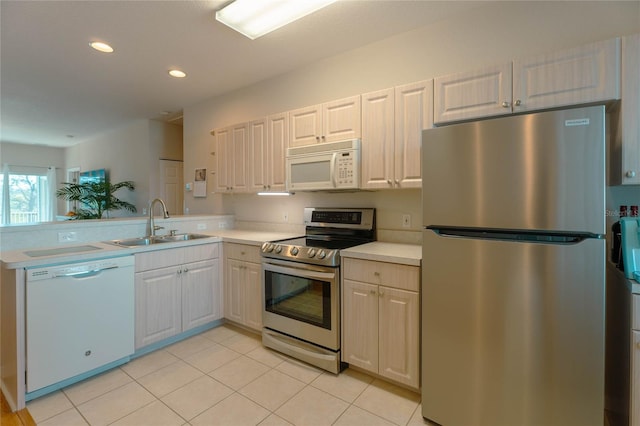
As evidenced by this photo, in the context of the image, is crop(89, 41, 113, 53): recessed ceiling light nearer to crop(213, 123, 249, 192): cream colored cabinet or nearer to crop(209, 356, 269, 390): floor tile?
crop(213, 123, 249, 192): cream colored cabinet

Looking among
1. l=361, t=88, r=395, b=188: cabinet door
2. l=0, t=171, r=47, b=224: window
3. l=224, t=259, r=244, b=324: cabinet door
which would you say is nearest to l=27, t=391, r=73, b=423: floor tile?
l=224, t=259, r=244, b=324: cabinet door

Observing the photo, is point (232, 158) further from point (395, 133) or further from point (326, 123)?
point (395, 133)

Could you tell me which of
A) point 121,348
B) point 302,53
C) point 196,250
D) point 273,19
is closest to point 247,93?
point 302,53

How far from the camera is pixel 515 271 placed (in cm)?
147

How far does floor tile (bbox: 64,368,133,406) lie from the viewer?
1.99m

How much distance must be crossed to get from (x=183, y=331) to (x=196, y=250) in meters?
0.74

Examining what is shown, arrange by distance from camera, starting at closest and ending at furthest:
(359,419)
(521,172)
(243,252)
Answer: (521,172) < (359,419) < (243,252)

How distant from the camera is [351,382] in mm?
2158

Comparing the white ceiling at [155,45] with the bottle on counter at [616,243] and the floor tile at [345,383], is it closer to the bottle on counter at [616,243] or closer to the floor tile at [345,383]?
the bottle on counter at [616,243]

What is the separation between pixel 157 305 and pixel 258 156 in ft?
5.48

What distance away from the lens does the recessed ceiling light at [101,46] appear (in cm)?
262

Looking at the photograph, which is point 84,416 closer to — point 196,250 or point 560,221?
point 196,250

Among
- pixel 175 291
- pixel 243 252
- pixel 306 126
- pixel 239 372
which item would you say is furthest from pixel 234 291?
pixel 306 126

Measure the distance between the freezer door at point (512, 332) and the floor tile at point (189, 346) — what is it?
190 cm
